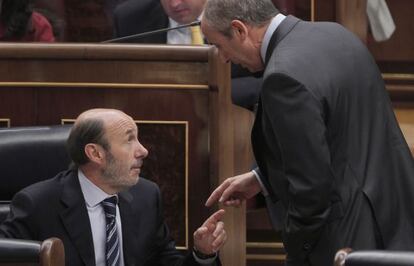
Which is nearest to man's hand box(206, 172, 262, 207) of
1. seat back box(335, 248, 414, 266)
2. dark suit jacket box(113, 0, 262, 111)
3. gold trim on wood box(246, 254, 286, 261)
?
seat back box(335, 248, 414, 266)

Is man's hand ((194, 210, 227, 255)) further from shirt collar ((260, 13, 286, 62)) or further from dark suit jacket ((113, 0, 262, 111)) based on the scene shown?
dark suit jacket ((113, 0, 262, 111))

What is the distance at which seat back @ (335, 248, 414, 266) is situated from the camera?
1.66 metres

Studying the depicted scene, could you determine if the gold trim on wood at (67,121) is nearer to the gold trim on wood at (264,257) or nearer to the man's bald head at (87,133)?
the man's bald head at (87,133)

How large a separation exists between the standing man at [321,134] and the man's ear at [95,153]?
37 centimetres

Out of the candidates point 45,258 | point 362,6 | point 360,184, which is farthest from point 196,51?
point 362,6

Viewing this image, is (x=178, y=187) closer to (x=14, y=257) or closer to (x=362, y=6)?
(x=14, y=257)

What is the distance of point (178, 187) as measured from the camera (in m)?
2.85

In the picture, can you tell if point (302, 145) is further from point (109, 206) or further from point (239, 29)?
point (109, 206)

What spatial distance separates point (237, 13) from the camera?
84.1 inches

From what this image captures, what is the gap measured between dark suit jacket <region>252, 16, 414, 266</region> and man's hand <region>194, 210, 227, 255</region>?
183 millimetres

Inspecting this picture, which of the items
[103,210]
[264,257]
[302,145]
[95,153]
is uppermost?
[302,145]

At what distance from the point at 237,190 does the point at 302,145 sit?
1.13ft

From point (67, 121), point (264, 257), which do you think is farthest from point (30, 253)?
point (264, 257)

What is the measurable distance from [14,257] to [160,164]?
92 centimetres
